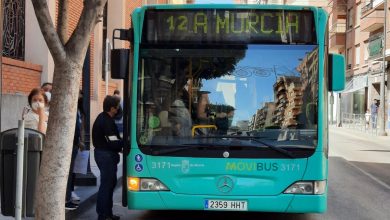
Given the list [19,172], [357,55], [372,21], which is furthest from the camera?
[357,55]

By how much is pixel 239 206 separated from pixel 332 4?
145 feet

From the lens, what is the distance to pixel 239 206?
6586mm

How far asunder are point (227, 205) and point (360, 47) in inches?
1463

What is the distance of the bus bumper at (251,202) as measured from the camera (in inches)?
258

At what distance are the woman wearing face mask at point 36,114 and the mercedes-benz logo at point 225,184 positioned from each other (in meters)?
2.39

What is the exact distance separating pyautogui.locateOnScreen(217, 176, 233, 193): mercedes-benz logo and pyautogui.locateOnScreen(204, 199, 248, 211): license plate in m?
0.14

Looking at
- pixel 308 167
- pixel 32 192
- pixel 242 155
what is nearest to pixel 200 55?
pixel 242 155

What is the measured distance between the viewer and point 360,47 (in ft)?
136

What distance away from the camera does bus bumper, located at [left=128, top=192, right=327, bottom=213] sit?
21.5 feet

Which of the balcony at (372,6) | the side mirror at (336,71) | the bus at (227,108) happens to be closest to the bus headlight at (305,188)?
the bus at (227,108)

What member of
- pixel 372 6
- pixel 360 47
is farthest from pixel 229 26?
pixel 360 47

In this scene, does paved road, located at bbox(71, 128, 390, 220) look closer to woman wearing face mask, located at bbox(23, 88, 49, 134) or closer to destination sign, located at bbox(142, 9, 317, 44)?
woman wearing face mask, located at bbox(23, 88, 49, 134)

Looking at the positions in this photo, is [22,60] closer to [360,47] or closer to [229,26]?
[229,26]

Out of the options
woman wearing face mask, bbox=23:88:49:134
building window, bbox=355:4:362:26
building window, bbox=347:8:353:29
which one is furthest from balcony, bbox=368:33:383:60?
woman wearing face mask, bbox=23:88:49:134
